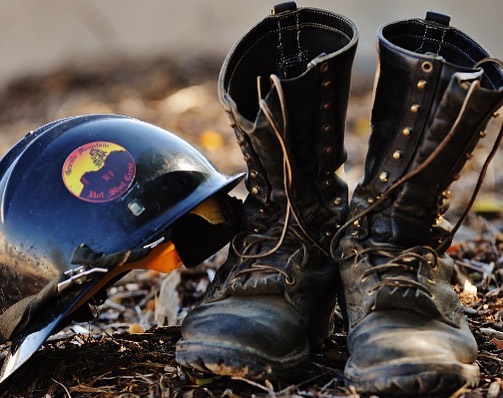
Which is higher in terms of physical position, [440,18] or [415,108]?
[440,18]

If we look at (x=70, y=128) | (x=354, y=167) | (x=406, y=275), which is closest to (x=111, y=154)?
(x=70, y=128)

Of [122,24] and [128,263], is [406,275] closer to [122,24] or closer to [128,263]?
[128,263]

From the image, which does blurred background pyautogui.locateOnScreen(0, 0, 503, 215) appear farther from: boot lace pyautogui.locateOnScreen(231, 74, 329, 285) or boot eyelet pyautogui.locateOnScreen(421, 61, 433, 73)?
boot eyelet pyautogui.locateOnScreen(421, 61, 433, 73)

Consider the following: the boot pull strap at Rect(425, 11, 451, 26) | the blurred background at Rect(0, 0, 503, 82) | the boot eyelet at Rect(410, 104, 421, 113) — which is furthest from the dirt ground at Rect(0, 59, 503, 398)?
the blurred background at Rect(0, 0, 503, 82)

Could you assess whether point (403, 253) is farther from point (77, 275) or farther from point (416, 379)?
point (77, 275)

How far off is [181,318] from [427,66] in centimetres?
179

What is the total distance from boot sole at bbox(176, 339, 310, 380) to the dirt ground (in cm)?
4

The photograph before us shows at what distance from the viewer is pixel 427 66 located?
253 centimetres

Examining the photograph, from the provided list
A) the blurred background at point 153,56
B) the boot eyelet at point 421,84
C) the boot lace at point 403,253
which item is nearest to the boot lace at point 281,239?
the boot lace at point 403,253

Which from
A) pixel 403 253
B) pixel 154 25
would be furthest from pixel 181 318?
pixel 154 25

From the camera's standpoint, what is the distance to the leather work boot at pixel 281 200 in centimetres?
258

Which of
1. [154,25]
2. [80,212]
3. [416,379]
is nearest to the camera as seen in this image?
[416,379]

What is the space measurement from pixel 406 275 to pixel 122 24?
10.1 m

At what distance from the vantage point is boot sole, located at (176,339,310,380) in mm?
2490
